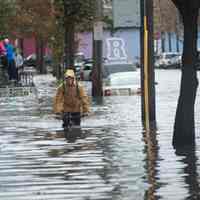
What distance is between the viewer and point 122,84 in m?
37.8

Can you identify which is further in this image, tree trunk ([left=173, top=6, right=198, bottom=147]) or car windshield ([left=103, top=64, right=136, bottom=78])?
car windshield ([left=103, top=64, right=136, bottom=78])

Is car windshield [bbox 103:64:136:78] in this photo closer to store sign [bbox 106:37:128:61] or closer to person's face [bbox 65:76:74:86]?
store sign [bbox 106:37:128:61]

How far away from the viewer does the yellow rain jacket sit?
64.3 ft

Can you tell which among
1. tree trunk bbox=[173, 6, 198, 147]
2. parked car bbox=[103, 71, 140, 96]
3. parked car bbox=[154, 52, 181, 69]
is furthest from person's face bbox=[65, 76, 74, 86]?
parked car bbox=[154, 52, 181, 69]

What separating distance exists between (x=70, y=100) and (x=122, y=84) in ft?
59.9

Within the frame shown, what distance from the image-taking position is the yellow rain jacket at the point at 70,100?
1961 centimetres

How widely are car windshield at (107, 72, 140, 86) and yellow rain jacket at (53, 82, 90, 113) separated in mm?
17842

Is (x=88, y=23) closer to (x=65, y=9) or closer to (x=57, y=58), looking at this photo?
(x=65, y=9)

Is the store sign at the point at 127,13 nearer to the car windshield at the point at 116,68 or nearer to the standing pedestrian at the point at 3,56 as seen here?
the standing pedestrian at the point at 3,56

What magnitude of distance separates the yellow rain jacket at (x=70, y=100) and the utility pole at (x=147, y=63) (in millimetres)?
1516

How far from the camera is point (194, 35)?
14.8 m

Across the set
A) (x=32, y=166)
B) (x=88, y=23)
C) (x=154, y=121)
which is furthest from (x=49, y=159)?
(x=88, y=23)

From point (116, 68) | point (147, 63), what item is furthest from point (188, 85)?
point (116, 68)

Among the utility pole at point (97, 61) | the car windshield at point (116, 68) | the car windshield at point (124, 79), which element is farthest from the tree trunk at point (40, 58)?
the utility pole at point (97, 61)
